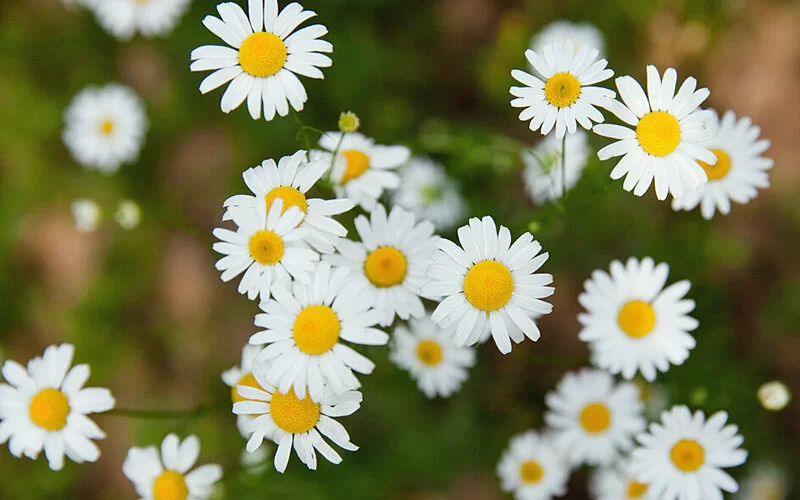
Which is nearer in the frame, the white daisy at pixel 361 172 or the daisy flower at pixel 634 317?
the white daisy at pixel 361 172

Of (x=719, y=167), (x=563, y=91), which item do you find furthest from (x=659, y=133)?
(x=719, y=167)

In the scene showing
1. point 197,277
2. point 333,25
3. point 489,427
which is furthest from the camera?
point 197,277

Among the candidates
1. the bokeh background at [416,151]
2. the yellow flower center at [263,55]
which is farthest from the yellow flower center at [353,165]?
the bokeh background at [416,151]

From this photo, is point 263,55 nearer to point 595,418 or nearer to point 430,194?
point 430,194

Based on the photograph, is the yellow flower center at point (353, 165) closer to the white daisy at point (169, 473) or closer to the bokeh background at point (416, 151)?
the bokeh background at point (416, 151)

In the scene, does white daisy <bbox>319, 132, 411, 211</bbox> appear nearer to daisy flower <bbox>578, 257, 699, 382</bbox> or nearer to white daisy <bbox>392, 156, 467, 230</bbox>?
daisy flower <bbox>578, 257, 699, 382</bbox>

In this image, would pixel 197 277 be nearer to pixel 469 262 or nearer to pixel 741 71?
pixel 469 262

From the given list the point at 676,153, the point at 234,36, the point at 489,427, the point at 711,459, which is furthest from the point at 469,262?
the point at 489,427
